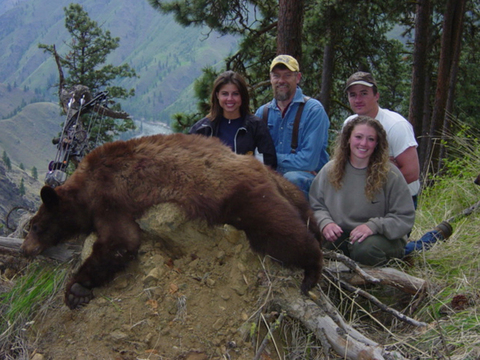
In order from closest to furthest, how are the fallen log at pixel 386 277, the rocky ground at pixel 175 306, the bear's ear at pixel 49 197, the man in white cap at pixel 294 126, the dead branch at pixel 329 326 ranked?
the dead branch at pixel 329 326, the rocky ground at pixel 175 306, the bear's ear at pixel 49 197, the fallen log at pixel 386 277, the man in white cap at pixel 294 126

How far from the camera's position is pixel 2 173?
48031mm

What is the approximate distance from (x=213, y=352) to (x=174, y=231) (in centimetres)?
99

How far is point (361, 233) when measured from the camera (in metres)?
4.00

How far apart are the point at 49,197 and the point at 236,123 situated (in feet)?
7.09

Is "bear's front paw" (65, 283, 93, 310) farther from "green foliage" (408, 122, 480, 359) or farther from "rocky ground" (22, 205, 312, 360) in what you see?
"green foliage" (408, 122, 480, 359)

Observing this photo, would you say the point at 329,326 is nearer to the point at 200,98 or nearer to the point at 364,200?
the point at 364,200

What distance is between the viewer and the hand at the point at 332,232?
13.4 ft

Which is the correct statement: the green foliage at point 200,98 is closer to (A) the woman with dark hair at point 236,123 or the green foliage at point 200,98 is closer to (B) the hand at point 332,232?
(A) the woman with dark hair at point 236,123

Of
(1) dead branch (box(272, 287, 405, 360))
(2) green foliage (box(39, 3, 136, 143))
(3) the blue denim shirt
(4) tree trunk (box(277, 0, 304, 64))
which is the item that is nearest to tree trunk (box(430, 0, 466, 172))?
(4) tree trunk (box(277, 0, 304, 64))

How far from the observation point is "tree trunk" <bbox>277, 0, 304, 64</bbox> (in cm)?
696

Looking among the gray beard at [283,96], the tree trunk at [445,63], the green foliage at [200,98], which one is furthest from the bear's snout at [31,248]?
the tree trunk at [445,63]

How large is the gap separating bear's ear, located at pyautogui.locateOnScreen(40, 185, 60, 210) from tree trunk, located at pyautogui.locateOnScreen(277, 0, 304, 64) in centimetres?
454

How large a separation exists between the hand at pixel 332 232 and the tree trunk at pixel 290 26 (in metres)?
3.87

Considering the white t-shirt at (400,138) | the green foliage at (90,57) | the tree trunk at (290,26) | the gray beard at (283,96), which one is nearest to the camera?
the white t-shirt at (400,138)
